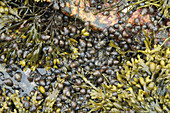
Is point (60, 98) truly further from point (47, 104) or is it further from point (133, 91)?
point (133, 91)

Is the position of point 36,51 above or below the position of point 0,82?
above

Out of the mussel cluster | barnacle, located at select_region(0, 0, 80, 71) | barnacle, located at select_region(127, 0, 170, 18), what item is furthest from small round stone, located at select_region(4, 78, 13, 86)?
barnacle, located at select_region(127, 0, 170, 18)

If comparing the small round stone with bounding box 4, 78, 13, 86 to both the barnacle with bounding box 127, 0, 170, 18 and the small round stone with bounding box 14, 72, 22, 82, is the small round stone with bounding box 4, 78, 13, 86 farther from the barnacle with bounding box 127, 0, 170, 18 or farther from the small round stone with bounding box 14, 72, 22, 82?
the barnacle with bounding box 127, 0, 170, 18

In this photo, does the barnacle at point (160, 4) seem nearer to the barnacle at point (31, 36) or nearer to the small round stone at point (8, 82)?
the barnacle at point (31, 36)

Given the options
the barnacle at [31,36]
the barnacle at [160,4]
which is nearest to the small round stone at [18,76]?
the barnacle at [31,36]

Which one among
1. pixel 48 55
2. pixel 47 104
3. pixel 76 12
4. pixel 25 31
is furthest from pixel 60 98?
pixel 76 12

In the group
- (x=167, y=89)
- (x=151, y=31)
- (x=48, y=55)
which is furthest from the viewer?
(x=48, y=55)

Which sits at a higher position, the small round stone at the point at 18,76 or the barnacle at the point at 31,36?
the barnacle at the point at 31,36

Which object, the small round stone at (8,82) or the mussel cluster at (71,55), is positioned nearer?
the mussel cluster at (71,55)

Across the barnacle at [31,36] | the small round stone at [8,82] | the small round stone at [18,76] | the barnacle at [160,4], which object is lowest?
the small round stone at [8,82]
